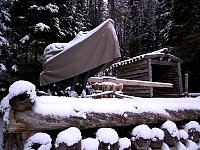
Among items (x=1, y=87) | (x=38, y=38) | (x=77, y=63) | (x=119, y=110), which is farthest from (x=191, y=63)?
(x=119, y=110)

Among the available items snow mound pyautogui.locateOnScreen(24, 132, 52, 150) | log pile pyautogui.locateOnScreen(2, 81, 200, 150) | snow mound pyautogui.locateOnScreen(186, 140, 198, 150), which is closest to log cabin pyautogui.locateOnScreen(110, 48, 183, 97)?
snow mound pyautogui.locateOnScreen(186, 140, 198, 150)

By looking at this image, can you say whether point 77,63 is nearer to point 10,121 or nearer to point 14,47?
point 10,121

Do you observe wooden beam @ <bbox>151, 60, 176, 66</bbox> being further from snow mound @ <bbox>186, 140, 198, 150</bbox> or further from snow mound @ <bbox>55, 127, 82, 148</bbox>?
snow mound @ <bbox>55, 127, 82, 148</bbox>

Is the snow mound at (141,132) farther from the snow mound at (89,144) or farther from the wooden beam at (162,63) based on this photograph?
the wooden beam at (162,63)

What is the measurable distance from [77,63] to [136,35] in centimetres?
2716

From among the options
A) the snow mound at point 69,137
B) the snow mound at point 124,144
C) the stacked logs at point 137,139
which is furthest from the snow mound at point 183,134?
the snow mound at point 69,137

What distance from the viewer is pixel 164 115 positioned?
11.0 ft

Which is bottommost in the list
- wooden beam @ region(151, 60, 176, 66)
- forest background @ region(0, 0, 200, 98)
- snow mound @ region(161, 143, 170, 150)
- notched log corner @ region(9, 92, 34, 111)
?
snow mound @ region(161, 143, 170, 150)

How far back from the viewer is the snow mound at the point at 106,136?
8.94 ft

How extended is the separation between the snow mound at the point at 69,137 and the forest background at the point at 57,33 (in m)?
4.30

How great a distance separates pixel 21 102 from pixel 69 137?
0.59 m

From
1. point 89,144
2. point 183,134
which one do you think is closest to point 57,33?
point 183,134

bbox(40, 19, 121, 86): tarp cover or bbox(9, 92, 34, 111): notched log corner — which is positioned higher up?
bbox(40, 19, 121, 86): tarp cover

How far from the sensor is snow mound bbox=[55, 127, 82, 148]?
95.9 inches
